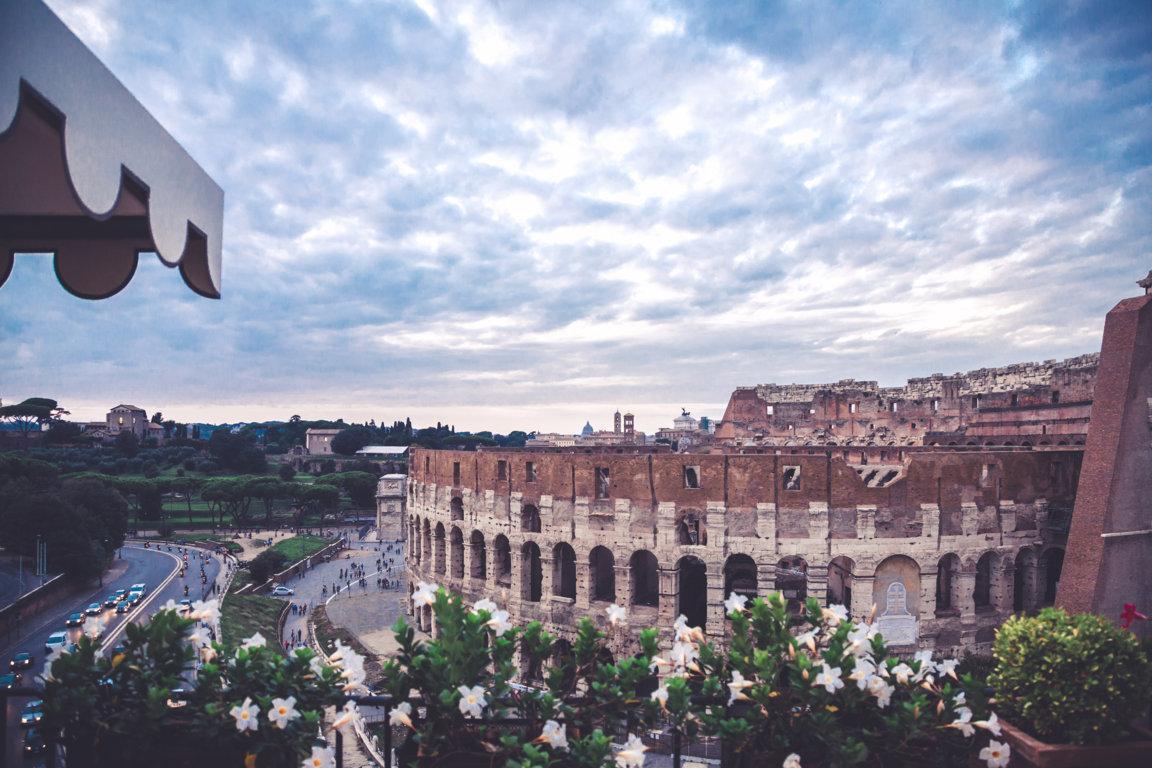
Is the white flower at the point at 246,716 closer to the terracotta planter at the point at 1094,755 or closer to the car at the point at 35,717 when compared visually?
the car at the point at 35,717

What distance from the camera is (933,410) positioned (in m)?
44.3

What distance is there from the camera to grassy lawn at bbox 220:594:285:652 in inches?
1383

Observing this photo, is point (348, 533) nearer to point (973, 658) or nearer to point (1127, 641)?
point (973, 658)

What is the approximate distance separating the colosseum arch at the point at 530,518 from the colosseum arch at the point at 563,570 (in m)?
1.49

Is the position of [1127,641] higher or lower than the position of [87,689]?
lower

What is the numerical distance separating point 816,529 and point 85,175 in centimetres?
2356

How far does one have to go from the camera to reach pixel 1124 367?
19469 mm

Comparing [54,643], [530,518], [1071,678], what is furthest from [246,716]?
[530,518]

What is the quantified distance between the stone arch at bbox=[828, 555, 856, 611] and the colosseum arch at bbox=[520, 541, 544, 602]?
41.6 ft

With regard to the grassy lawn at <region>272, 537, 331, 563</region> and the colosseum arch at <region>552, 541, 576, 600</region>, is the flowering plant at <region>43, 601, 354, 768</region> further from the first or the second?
the grassy lawn at <region>272, 537, 331, 563</region>

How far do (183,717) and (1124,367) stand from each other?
2515 cm

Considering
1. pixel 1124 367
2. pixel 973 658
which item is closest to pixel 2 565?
pixel 973 658

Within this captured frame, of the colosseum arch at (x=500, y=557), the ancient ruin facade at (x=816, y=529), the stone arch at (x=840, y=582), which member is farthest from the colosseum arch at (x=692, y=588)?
the colosseum arch at (x=500, y=557)

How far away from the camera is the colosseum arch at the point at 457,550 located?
104ft
